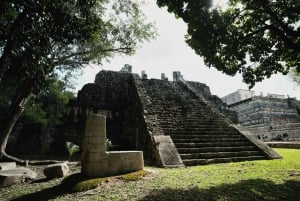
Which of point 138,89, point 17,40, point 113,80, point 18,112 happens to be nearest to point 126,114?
point 138,89

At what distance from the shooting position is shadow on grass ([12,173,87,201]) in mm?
4873

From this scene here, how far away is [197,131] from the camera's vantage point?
10891 mm

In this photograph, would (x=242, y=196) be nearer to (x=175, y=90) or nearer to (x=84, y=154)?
(x=84, y=154)

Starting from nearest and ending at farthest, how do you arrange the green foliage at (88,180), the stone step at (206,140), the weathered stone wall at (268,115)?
the green foliage at (88,180), the stone step at (206,140), the weathered stone wall at (268,115)

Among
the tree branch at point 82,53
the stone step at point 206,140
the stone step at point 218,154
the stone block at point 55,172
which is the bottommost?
the stone block at point 55,172

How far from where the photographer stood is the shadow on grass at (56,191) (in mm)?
4873

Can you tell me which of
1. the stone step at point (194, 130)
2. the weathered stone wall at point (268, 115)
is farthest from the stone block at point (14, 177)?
the weathered stone wall at point (268, 115)

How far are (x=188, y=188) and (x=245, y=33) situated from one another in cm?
575

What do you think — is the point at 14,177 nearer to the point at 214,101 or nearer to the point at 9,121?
the point at 9,121

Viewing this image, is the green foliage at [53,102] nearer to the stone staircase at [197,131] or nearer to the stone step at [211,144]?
the stone staircase at [197,131]

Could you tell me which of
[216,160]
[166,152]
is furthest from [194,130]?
[166,152]

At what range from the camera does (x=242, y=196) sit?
14.0ft

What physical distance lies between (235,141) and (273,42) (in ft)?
16.8

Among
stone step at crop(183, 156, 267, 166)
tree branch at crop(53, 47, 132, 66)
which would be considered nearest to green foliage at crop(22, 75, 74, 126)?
tree branch at crop(53, 47, 132, 66)
